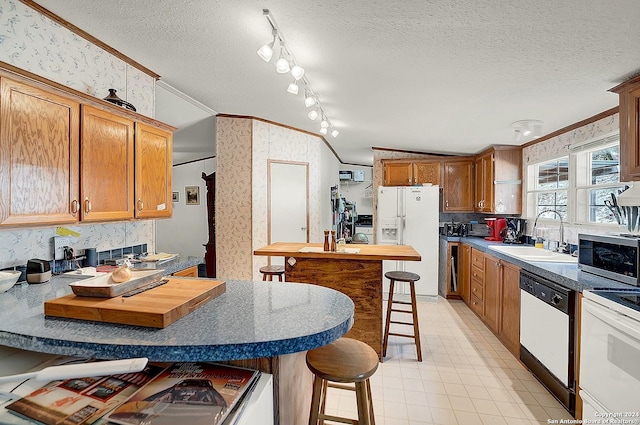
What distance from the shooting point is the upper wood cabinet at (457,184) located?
4.78 meters

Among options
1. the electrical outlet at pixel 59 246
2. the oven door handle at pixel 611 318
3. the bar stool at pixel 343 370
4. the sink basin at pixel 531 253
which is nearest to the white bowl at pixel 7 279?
the electrical outlet at pixel 59 246

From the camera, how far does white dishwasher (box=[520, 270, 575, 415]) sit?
78.1 inches

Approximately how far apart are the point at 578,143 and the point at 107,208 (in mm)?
4140

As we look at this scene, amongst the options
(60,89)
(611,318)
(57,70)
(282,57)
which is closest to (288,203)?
(282,57)

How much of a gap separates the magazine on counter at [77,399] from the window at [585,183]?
338cm

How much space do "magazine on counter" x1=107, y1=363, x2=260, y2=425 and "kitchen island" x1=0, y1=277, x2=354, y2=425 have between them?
76 millimetres

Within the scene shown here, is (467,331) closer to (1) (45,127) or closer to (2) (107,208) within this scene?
(2) (107,208)

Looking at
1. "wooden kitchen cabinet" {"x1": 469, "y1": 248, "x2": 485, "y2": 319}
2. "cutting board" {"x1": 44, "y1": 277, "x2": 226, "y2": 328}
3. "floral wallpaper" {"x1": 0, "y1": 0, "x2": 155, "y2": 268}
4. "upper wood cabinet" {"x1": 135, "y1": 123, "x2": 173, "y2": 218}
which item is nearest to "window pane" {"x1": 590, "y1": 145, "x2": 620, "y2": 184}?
"wooden kitchen cabinet" {"x1": 469, "y1": 248, "x2": 485, "y2": 319}

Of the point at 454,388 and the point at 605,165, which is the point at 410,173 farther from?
the point at 454,388

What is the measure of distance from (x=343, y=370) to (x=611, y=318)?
4.62ft

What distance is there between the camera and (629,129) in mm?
2023

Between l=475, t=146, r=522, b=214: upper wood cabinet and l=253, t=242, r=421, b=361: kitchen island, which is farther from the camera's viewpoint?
l=475, t=146, r=522, b=214: upper wood cabinet

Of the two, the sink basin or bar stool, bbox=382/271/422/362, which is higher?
the sink basin

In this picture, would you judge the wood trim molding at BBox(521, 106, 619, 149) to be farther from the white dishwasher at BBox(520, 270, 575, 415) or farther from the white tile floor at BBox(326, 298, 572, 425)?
the white tile floor at BBox(326, 298, 572, 425)
